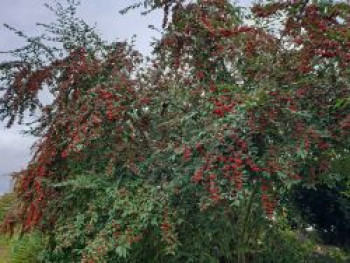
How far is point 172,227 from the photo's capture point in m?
6.57

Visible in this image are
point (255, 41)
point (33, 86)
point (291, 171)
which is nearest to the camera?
point (291, 171)

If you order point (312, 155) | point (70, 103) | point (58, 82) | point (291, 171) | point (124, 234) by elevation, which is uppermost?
point (58, 82)

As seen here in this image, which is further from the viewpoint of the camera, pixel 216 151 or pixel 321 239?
pixel 321 239

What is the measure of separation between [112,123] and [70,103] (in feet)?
3.16

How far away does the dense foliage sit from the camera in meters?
6.05

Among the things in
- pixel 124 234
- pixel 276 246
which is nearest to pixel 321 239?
pixel 276 246

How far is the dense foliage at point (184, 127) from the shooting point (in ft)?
19.9

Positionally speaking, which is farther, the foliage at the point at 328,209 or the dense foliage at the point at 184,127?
the foliage at the point at 328,209

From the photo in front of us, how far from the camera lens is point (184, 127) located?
7094mm

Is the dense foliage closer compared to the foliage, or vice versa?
the dense foliage

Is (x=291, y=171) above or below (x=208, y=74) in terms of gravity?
below

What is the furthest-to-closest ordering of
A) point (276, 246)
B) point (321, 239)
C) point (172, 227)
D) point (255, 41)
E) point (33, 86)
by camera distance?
point (321, 239)
point (276, 246)
point (33, 86)
point (255, 41)
point (172, 227)

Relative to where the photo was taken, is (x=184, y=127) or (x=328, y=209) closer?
(x=184, y=127)

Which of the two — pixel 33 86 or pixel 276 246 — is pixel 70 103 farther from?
pixel 276 246
